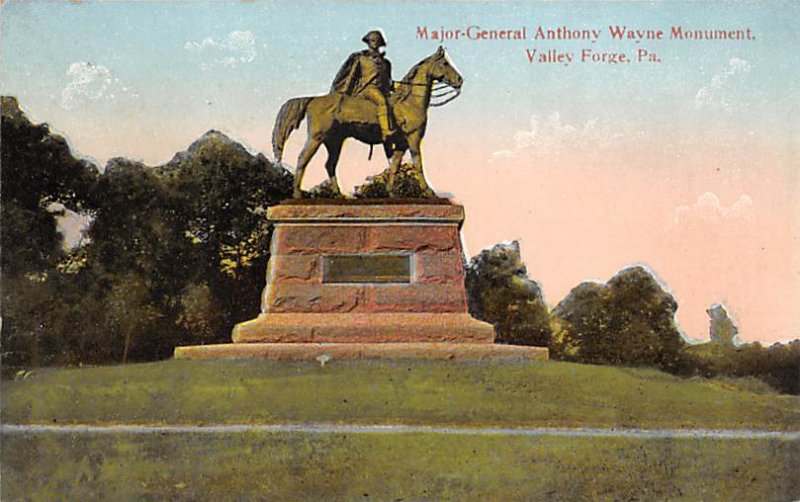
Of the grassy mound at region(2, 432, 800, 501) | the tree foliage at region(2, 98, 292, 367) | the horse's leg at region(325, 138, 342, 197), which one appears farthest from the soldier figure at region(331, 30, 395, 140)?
the tree foliage at region(2, 98, 292, 367)

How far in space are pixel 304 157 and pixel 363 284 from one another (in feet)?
6.12

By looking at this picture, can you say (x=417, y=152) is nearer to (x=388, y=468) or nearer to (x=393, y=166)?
(x=393, y=166)

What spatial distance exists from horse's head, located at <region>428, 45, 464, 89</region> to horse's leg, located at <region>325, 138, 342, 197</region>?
57.3 inches

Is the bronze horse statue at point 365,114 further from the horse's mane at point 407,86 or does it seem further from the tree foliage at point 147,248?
the tree foliage at point 147,248

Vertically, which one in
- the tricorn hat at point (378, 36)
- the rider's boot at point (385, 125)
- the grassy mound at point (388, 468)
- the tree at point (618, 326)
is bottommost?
the grassy mound at point (388, 468)

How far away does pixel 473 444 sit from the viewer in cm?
984

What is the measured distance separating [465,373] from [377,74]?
4.08 metres

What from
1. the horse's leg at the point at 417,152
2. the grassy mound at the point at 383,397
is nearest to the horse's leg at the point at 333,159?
the horse's leg at the point at 417,152

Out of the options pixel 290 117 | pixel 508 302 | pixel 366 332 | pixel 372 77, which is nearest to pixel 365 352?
pixel 366 332

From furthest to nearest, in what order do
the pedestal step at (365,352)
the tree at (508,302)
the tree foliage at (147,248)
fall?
the tree at (508,302) < the tree foliage at (147,248) < the pedestal step at (365,352)

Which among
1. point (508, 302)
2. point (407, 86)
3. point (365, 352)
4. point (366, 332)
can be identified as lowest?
point (365, 352)

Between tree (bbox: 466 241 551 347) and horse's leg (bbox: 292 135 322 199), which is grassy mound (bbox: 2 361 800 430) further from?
tree (bbox: 466 241 551 347)

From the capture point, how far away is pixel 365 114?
1327 cm

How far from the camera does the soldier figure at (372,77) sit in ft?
43.4
